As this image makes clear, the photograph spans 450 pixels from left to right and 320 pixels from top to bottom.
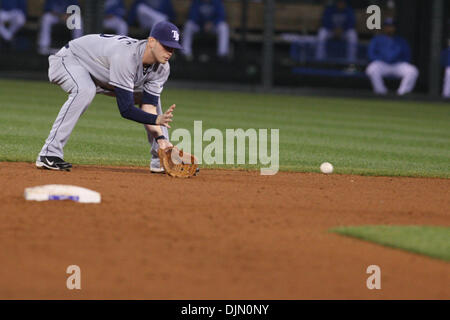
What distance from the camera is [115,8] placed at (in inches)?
864

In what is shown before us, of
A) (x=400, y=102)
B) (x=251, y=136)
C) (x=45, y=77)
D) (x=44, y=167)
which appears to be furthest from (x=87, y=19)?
(x=44, y=167)

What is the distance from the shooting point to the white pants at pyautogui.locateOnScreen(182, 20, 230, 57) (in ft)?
70.0

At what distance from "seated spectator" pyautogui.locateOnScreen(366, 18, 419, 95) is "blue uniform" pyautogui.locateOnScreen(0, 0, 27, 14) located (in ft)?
26.1

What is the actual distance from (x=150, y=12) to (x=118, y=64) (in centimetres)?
1382

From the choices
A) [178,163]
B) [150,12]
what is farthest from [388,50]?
[178,163]

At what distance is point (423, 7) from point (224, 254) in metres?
18.3

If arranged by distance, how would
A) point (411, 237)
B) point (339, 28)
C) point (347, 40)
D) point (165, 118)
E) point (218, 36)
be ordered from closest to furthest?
point (411, 237)
point (165, 118)
point (218, 36)
point (339, 28)
point (347, 40)

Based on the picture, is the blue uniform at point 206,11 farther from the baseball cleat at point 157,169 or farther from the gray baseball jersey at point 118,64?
the gray baseball jersey at point 118,64

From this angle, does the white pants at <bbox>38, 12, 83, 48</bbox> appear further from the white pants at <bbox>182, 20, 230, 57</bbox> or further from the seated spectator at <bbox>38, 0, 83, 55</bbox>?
the white pants at <bbox>182, 20, 230, 57</bbox>

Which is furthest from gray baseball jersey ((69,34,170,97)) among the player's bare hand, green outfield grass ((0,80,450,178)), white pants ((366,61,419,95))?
white pants ((366,61,419,95))

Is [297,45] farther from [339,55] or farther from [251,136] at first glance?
[251,136]

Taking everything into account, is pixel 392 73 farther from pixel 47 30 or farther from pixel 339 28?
pixel 47 30

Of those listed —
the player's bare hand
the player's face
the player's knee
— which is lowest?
the player's bare hand
